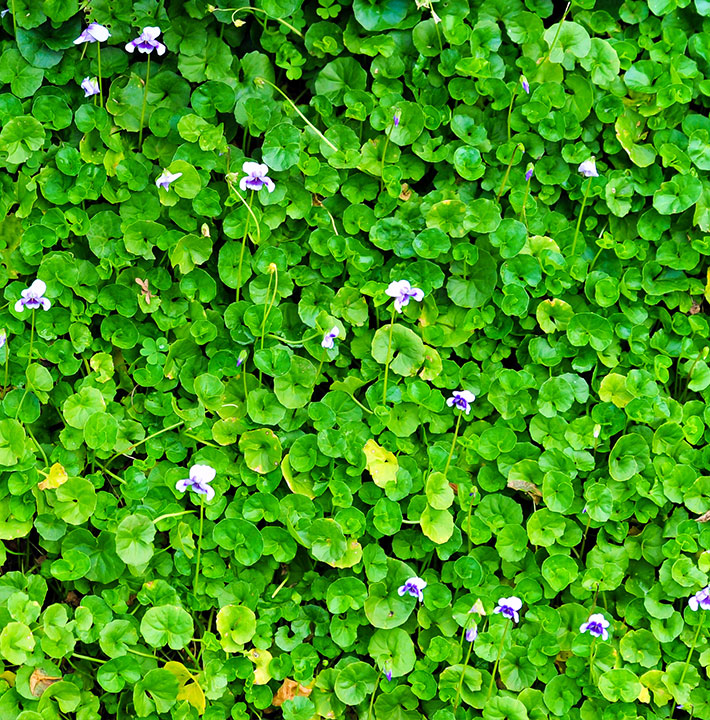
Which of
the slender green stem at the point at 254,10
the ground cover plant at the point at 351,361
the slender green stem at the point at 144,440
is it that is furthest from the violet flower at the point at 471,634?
the slender green stem at the point at 254,10

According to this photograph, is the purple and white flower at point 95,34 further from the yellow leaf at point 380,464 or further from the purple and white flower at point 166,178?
the yellow leaf at point 380,464

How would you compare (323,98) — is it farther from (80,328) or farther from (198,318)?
(80,328)

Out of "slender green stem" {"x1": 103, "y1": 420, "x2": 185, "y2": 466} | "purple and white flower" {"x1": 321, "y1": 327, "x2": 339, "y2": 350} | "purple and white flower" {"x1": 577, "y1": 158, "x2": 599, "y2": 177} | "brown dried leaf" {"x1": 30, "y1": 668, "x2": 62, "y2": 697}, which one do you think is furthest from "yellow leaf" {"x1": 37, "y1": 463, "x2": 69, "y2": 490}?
"purple and white flower" {"x1": 577, "y1": 158, "x2": 599, "y2": 177}

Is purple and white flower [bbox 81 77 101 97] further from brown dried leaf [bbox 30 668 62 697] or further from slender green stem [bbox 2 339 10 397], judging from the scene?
brown dried leaf [bbox 30 668 62 697]

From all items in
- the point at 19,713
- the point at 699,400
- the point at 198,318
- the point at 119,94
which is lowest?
the point at 19,713

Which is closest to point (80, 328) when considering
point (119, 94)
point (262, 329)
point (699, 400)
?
point (262, 329)

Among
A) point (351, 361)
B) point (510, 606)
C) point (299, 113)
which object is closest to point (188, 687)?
point (510, 606)
